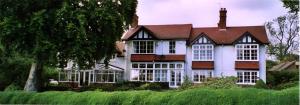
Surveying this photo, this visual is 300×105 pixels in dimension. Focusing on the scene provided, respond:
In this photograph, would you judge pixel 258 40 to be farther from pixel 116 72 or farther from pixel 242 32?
pixel 116 72

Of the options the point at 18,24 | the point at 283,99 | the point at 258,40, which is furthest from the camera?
the point at 258,40

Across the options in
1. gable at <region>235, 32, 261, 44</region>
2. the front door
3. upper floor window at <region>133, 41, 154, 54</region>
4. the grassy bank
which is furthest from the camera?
upper floor window at <region>133, 41, 154, 54</region>

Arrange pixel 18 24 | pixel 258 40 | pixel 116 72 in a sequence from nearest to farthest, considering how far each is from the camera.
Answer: pixel 18 24, pixel 258 40, pixel 116 72

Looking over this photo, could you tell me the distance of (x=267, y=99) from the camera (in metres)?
18.1

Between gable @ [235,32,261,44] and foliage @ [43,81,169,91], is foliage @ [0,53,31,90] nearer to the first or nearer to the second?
foliage @ [43,81,169,91]

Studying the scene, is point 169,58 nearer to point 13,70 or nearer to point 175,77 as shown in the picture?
point 175,77

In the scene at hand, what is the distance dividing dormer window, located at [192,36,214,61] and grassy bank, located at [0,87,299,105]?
28.3m

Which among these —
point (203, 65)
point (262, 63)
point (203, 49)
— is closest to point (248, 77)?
point (262, 63)

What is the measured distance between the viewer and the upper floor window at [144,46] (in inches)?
2013

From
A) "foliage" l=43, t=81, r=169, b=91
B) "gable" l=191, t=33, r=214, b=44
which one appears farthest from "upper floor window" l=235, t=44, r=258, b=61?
"foliage" l=43, t=81, r=169, b=91

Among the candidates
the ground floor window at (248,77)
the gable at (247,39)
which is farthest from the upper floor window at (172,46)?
the ground floor window at (248,77)

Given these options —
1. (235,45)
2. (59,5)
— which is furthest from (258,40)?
(59,5)

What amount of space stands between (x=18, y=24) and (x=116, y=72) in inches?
754

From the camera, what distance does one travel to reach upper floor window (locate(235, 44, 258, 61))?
4875 cm
